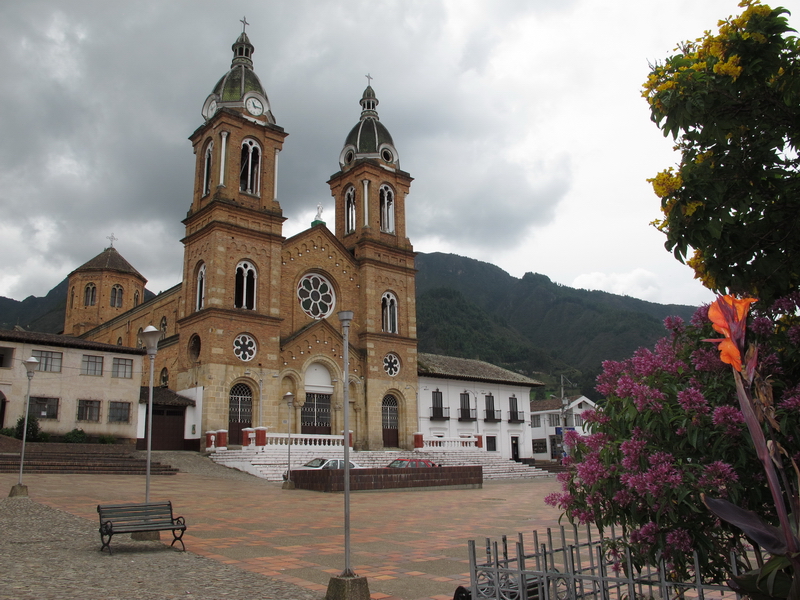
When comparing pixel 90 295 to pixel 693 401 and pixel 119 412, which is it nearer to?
pixel 119 412

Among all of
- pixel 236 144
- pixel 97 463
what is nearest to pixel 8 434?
pixel 97 463

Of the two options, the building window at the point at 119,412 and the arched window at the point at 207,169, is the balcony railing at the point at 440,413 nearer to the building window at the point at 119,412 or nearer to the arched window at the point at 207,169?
the building window at the point at 119,412

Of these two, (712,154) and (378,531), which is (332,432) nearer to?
(378,531)

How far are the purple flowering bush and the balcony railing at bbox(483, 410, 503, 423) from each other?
4337cm

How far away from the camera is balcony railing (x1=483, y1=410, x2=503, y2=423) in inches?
1872

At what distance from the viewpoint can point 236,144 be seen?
38562mm

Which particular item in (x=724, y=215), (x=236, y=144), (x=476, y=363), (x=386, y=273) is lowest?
(x=724, y=215)

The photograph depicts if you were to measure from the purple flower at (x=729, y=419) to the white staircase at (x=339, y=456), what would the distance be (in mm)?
25894

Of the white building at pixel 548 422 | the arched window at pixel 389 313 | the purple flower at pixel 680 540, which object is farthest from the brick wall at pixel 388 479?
the white building at pixel 548 422

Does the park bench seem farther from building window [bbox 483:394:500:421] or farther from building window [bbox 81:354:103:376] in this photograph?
building window [bbox 483:394:500:421]

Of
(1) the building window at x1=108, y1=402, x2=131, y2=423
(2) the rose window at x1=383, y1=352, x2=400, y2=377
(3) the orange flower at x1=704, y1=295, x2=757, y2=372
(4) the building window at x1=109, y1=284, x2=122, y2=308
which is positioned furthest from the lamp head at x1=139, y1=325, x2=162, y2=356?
(4) the building window at x1=109, y1=284, x2=122, y2=308

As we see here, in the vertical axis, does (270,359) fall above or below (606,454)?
above

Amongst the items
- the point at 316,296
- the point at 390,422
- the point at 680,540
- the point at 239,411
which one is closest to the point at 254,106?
the point at 316,296

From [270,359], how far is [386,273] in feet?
36.4
